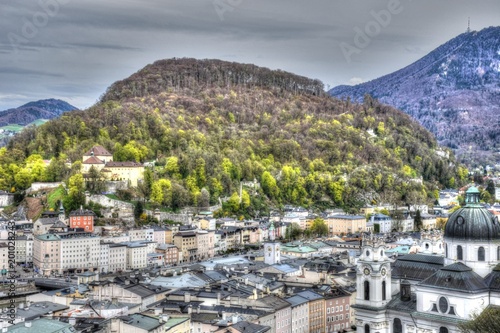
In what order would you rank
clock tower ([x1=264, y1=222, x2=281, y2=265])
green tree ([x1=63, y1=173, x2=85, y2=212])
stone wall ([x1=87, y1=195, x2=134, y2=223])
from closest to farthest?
clock tower ([x1=264, y1=222, x2=281, y2=265]) < green tree ([x1=63, y1=173, x2=85, y2=212]) < stone wall ([x1=87, y1=195, x2=134, y2=223])

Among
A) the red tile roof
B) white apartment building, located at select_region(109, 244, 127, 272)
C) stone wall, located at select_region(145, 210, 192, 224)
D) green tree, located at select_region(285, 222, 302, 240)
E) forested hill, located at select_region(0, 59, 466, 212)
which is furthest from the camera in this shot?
forested hill, located at select_region(0, 59, 466, 212)

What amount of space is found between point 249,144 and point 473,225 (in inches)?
4401

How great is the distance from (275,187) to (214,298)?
270 feet

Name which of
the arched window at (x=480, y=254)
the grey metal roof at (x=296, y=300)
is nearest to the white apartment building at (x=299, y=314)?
the grey metal roof at (x=296, y=300)

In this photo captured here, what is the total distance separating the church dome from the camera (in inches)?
1816

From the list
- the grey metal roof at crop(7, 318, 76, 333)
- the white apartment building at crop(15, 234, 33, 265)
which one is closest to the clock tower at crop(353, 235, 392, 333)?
the grey metal roof at crop(7, 318, 76, 333)

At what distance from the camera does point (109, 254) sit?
297 feet

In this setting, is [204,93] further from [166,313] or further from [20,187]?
[166,313]

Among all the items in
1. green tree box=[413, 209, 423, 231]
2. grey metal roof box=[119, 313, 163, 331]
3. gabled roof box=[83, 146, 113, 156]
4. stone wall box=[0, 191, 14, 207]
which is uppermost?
gabled roof box=[83, 146, 113, 156]

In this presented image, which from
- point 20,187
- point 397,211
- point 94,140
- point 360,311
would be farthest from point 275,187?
point 360,311

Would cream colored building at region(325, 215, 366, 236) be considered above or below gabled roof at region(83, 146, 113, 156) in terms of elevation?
below

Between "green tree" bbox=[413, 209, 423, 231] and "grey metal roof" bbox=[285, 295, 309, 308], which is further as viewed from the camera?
"green tree" bbox=[413, 209, 423, 231]

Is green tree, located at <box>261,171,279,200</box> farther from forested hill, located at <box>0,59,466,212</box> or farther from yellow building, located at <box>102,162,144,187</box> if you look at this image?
yellow building, located at <box>102,162,144,187</box>

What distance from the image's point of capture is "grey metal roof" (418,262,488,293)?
43594 mm
